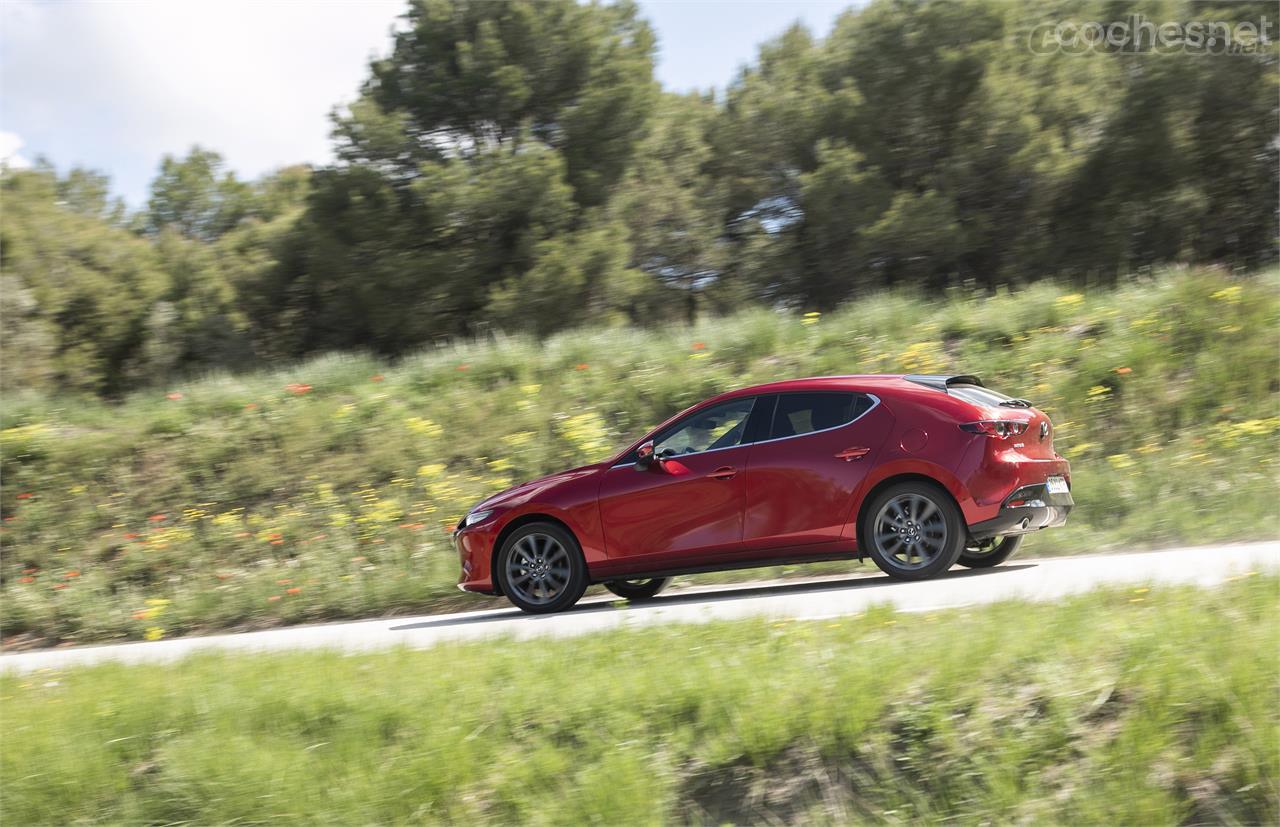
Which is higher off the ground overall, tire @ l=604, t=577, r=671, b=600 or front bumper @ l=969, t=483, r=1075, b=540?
front bumper @ l=969, t=483, r=1075, b=540

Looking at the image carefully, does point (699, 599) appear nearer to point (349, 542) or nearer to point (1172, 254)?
point (349, 542)

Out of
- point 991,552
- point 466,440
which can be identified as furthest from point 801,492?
point 466,440

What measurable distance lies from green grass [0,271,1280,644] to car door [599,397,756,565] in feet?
9.53

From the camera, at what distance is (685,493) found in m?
8.80

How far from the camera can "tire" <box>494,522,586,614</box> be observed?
9.29m

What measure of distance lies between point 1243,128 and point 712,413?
21925 mm

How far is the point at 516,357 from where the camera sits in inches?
648

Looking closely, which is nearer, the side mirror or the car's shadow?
the car's shadow

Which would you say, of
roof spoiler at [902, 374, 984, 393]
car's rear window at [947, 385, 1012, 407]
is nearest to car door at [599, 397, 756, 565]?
roof spoiler at [902, 374, 984, 393]

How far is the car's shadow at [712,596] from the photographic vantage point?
28.9 feet

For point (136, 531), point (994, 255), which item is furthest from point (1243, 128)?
point (136, 531)

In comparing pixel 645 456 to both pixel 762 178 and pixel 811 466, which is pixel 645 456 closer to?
pixel 811 466

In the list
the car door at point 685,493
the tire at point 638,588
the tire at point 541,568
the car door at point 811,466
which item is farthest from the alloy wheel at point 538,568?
the car door at point 811,466

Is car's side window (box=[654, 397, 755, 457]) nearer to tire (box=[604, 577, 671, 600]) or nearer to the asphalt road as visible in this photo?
the asphalt road
